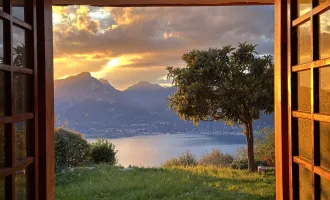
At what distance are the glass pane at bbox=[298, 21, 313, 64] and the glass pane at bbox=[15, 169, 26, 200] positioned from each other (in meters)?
1.47

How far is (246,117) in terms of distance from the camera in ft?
31.7

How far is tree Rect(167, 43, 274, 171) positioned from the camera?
9.28 meters

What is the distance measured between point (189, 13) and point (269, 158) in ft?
14.3

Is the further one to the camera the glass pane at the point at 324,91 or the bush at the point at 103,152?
the bush at the point at 103,152

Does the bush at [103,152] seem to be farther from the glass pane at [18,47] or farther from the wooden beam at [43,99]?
the glass pane at [18,47]

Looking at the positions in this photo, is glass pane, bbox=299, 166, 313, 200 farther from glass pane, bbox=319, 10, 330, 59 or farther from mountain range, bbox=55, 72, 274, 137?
mountain range, bbox=55, 72, 274, 137

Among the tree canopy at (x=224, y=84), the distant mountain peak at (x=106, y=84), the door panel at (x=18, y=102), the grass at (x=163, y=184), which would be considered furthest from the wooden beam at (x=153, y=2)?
the distant mountain peak at (x=106, y=84)

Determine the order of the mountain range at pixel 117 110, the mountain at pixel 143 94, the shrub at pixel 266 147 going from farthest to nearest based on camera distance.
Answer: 1. the mountain at pixel 143 94
2. the mountain range at pixel 117 110
3. the shrub at pixel 266 147

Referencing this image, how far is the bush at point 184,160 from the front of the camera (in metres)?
10.4

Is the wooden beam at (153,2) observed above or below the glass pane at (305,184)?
above

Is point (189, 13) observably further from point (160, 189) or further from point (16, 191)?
point (16, 191)

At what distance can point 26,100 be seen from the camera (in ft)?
6.70

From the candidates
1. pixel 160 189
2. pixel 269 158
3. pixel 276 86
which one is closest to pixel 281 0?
pixel 276 86

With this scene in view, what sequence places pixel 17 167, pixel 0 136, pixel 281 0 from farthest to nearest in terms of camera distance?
pixel 281 0 < pixel 17 167 < pixel 0 136
